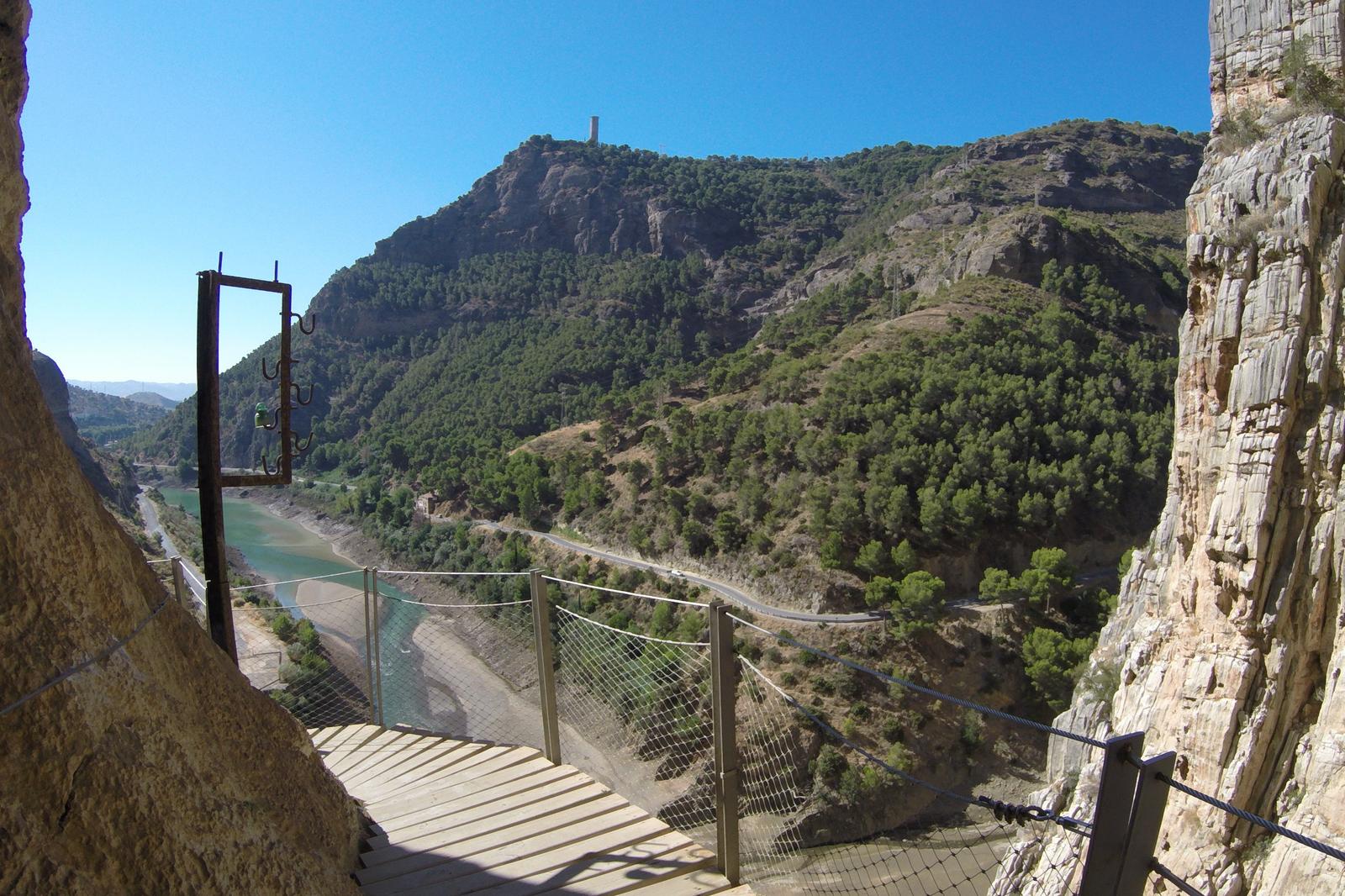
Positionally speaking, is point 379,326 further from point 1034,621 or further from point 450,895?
point 450,895

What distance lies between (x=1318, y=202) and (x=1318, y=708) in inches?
186

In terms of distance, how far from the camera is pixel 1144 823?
61.5 inches

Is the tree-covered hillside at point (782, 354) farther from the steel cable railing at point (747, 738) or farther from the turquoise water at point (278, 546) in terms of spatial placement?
the steel cable railing at point (747, 738)

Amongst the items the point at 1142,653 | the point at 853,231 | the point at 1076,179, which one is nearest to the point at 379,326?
the point at 853,231

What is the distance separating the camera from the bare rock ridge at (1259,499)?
7.06 metres

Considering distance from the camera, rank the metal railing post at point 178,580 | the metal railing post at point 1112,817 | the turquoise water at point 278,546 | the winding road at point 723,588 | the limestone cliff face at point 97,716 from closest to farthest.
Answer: the metal railing post at point 1112,817
the limestone cliff face at point 97,716
the metal railing post at point 178,580
the winding road at point 723,588
the turquoise water at point 278,546

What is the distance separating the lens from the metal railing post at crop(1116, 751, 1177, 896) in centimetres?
154

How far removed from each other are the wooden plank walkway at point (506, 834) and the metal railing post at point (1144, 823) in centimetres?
144

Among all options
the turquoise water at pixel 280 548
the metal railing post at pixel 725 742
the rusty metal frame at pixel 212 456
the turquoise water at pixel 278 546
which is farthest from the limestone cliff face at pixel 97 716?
the turquoise water at pixel 278 546

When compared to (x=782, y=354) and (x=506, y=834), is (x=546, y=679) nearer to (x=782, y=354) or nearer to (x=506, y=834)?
(x=506, y=834)

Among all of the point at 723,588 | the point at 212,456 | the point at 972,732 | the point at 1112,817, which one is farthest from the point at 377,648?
the point at 723,588

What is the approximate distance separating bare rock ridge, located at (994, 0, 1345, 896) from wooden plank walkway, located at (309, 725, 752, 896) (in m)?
6.20

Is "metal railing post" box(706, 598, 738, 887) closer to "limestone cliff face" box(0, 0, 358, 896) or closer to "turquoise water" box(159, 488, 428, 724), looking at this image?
"limestone cliff face" box(0, 0, 358, 896)

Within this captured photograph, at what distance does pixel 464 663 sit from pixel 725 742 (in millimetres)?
18799
